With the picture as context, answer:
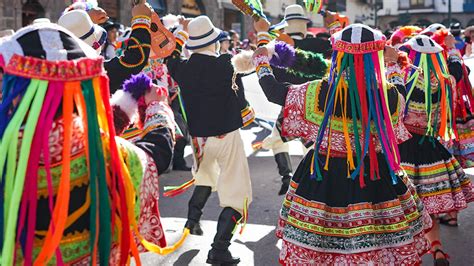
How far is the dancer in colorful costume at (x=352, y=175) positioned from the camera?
3.03 meters

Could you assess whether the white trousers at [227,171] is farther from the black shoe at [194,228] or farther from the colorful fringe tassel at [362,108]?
the colorful fringe tassel at [362,108]

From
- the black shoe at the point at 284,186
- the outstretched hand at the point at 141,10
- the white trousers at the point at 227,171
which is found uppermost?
the outstretched hand at the point at 141,10

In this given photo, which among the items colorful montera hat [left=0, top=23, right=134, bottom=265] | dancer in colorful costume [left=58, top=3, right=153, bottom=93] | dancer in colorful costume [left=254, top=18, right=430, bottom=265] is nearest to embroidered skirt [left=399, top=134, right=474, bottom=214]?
dancer in colorful costume [left=254, top=18, right=430, bottom=265]

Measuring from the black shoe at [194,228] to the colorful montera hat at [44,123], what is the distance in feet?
9.33

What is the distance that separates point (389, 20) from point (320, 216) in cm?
5174

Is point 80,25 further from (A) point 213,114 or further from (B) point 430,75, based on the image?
(B) point 430,75

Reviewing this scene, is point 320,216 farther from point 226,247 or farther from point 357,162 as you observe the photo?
point 226,247

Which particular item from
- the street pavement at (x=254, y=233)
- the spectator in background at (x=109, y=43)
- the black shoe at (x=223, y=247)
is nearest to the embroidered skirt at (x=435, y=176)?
the street pavement at (x=254, y=233)

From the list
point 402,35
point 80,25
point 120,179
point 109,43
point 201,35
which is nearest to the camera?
point 120,179

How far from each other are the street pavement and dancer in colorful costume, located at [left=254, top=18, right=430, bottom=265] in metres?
1.29

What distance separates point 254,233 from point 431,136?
1.65 meters

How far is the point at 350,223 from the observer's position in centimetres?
302

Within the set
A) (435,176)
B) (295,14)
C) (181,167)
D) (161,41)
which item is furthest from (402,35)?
(181,167)

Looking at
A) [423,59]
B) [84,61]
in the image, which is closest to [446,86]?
[423,59]
